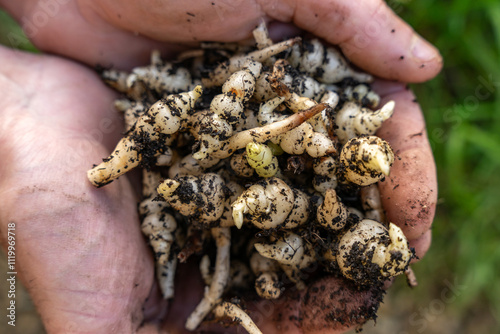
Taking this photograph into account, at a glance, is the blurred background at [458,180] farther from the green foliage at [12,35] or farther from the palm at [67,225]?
the palm at [67,225]

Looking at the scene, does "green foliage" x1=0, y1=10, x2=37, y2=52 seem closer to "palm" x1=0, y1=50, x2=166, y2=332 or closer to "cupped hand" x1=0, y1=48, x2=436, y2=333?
"cupped hand" x1=0, y1=48, x2=436, y2=333

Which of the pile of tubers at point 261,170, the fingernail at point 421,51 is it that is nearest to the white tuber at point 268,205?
the pile of tubers at point 261,170

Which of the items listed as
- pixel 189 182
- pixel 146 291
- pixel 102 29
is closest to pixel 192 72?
pixel 102 29

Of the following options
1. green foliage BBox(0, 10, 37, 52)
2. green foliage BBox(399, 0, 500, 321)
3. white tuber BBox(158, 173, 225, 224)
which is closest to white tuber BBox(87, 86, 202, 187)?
white tuber BBox(158, 173, 225, 224)

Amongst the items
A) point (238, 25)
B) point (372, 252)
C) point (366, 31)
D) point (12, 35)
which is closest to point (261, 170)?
point (372, 252)

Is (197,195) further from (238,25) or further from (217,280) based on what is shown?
(238,25)

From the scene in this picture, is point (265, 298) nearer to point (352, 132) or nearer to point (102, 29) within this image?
point (352, 132)
